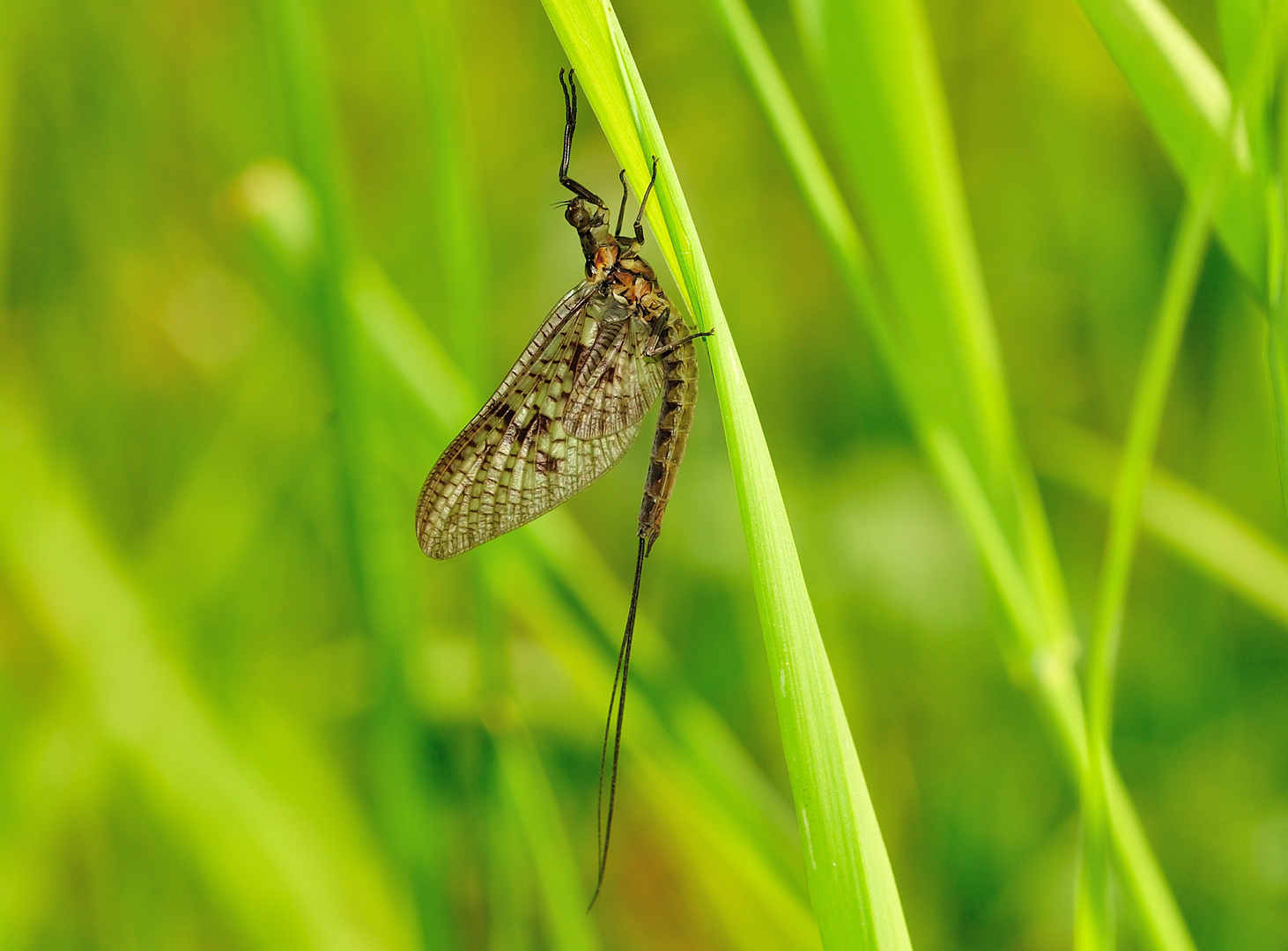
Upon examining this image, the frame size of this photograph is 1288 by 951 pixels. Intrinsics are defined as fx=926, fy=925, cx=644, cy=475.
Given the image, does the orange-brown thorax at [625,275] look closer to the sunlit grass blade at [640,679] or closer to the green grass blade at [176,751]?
the sunlit grass blade at [640,679]

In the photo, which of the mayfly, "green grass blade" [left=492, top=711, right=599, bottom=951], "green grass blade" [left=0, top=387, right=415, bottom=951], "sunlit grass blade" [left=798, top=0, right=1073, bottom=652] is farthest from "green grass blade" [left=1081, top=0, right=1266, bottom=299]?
"green grass blade" [left=0, top=387, right=415, bottom=951]

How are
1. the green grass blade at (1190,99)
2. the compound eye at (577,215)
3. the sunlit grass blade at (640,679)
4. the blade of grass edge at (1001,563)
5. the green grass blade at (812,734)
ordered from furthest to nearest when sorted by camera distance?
1. the compound eye at (577,215)
2. the sunlit grass blade at (640,679)
3. the blade of grass edge at (1001,563)
4. the green grass blade at (1190,99)
5. the green grass blade at (812,734)

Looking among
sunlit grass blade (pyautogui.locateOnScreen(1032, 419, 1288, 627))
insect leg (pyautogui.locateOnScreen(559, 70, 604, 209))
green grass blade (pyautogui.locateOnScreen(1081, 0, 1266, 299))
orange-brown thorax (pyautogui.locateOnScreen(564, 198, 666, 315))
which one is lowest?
sunlit grass blade (pyautogui.locateOnScreen(1032, 419, 1288, 627))

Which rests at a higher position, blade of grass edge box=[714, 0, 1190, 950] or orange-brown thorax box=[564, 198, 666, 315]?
orange-brown thorax box=[564, 198, 666, 315]

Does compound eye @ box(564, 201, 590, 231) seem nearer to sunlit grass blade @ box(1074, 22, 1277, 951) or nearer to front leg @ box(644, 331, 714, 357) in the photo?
front leg @ box(644, 331, 714, 357)

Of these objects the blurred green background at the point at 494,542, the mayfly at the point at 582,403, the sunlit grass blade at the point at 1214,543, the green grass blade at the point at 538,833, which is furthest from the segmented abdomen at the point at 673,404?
the sunlit grass blade at the point at 1214,543

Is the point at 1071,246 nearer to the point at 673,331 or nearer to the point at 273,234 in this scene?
the point at 673,331

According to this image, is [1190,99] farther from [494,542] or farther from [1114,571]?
[494,542]
